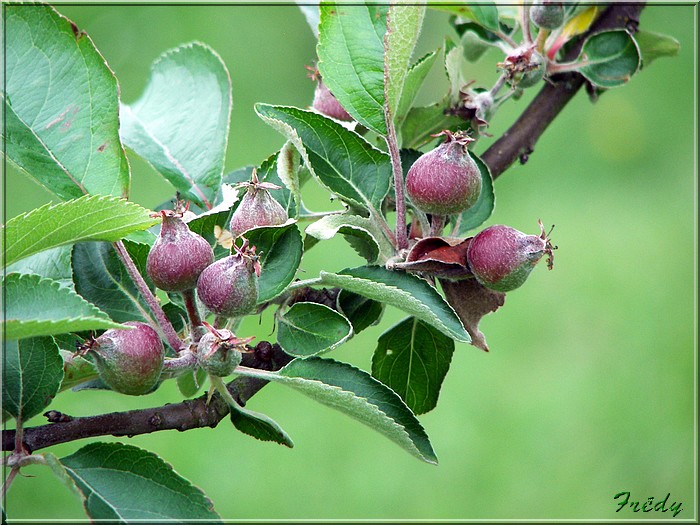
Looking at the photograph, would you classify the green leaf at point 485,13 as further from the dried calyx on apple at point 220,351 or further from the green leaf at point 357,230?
the dried calyx on apple at point 220,351

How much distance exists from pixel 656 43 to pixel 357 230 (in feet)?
2.64

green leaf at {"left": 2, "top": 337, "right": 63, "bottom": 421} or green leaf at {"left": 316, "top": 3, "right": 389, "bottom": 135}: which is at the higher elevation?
green leaf at {"left": 316, "top": 3, "right": 389, "bottom": 135}

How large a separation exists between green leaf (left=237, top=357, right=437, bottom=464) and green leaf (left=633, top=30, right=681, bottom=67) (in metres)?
0.89

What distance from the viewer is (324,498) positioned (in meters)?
2.85

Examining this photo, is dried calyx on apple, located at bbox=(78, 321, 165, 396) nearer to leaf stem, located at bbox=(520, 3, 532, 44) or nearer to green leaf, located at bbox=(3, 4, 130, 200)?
green leaf, located at bbox=(3, 4, 130, 200)

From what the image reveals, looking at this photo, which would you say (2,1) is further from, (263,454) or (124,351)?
(263,454)

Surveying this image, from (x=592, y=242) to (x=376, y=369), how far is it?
2.88 meters

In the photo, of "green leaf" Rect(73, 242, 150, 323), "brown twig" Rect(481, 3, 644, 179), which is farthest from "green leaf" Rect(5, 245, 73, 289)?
"brown twig" Rect(481, 3, 644, 179)

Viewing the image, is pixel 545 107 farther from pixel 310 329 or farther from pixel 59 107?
pixel 59 107

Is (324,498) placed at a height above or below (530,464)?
below

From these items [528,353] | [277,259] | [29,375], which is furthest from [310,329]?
[528,353]

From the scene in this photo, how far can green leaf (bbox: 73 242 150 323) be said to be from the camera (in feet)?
3.09

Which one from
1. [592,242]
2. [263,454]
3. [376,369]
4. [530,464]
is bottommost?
[263,454]

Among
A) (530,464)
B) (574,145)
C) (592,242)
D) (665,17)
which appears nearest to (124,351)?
(530,464)
